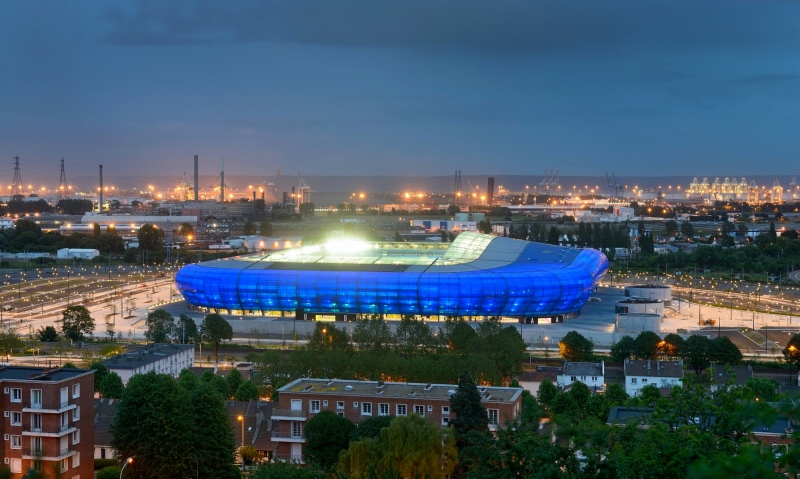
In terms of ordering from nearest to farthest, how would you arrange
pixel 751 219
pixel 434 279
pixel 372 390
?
pixel 372 390
pixel 434 279
pixel 751 219

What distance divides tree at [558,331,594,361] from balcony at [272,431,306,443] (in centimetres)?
1138

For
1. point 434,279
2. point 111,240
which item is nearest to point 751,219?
point 111,240

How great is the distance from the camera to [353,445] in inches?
476

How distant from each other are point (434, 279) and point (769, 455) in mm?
27743

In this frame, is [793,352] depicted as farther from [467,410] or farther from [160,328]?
[160,328]

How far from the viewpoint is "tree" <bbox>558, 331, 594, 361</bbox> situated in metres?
24.3

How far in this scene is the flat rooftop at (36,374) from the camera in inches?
509

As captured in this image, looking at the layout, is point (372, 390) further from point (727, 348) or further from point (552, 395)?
point (727, 348)

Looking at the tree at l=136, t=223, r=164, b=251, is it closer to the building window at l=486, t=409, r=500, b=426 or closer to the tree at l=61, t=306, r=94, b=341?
the tree at l=61, t=306, r=94, b=341

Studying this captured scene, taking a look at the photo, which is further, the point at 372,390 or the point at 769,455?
the point at 372,390

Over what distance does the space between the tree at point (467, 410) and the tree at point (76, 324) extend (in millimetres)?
→ 16422

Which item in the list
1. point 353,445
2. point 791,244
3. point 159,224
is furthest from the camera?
point 159,224

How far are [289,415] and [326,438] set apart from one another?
3.20 feet

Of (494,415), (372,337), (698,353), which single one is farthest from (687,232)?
(494,415)
